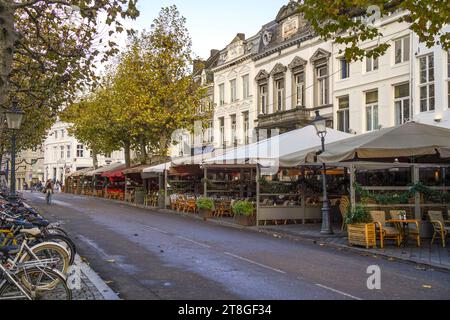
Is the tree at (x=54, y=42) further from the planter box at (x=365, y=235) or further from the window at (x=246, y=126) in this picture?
the window at (x=246, y=126)

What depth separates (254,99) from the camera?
39344mm

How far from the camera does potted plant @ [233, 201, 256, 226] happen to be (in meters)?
19.8

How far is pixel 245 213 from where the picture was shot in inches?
777

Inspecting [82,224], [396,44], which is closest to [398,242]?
[82,224]

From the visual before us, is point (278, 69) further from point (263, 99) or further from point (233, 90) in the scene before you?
point (233, 90)

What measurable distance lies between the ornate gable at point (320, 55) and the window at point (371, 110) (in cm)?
378

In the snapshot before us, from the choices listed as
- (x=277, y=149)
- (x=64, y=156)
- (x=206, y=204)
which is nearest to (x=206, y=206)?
(x=206, y=204)

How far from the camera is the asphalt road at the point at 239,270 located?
7.98 m

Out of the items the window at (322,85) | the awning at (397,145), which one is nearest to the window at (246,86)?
the window at (322,85)

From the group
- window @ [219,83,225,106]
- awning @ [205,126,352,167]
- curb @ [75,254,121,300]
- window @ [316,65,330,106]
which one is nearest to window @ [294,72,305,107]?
window @ [316,65,330,106]

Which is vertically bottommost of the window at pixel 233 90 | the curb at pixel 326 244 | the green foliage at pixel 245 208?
the curb at pixel 326 244

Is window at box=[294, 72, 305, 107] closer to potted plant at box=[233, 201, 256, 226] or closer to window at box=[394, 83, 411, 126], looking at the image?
window at box=[394, 83, 411, 126]

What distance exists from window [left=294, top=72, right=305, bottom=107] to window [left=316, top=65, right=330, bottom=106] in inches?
57.3
